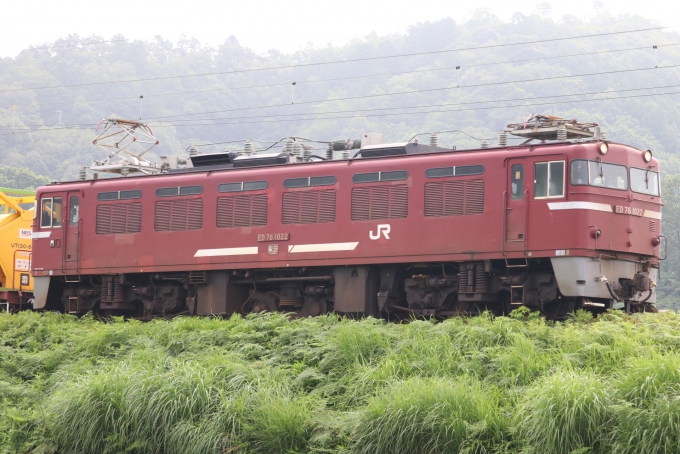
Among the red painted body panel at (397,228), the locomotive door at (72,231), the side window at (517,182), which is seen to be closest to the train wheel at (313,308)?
the red painted body panel at (397,228)

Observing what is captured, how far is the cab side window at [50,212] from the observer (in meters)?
25.9

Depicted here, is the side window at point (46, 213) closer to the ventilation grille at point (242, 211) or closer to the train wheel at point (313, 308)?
the ventilation grille at point (242, 211)

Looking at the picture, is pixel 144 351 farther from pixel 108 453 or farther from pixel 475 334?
pixel 475 334

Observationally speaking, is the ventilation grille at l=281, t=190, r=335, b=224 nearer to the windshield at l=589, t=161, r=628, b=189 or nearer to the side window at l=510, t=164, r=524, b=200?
the side window at l=510, t=164, r=524, b=200

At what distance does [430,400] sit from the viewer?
40.0ft

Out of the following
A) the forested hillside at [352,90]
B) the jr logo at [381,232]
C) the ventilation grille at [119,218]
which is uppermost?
the forested hillside at [352,90]

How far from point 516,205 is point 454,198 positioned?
4.67 ft

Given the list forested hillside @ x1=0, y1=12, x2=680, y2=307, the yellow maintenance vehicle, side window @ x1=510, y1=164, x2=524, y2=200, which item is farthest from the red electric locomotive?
forested hillside @ x1=0, y1=12, x2=680, y2=307

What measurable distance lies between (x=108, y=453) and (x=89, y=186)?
1289 cm

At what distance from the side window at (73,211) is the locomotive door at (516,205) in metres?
12.2

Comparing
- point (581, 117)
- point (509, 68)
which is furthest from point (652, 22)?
point (581, 117)

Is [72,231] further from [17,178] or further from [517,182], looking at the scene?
[17,178]

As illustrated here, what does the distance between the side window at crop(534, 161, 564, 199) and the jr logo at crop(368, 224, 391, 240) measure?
3.37 m

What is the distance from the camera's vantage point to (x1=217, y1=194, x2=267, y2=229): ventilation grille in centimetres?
2238
